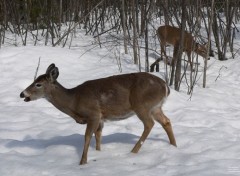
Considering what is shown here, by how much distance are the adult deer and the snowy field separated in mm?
360

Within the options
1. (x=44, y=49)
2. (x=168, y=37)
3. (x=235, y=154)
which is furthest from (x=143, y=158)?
(x=168, y=37)

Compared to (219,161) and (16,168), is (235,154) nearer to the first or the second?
(219,161)

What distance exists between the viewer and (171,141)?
5.87 metres

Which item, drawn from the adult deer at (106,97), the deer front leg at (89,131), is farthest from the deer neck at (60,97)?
the deer front leg at (89,131)

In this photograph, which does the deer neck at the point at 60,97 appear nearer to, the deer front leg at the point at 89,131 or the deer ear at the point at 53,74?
the deer ear at the point at 53,74

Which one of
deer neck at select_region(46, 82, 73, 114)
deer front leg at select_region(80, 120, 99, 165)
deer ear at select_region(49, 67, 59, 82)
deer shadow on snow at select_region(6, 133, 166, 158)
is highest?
deer ear at select_region(49, 67, 59, 82)

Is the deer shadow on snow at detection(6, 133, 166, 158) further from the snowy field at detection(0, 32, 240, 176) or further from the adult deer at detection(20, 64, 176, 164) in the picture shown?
the adult deer at detection(20, 64, 176, 164)

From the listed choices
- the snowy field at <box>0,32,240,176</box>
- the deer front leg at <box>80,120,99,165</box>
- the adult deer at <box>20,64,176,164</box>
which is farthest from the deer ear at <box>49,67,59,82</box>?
the snowy field at <box>0,32,240,176</box>

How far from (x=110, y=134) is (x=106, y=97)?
1.27 meters

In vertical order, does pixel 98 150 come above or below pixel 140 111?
below

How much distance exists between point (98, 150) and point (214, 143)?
1.35 metres

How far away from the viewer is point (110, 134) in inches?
261

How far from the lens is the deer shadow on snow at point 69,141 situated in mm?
5918

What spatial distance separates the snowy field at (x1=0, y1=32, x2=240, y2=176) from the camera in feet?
16.5
